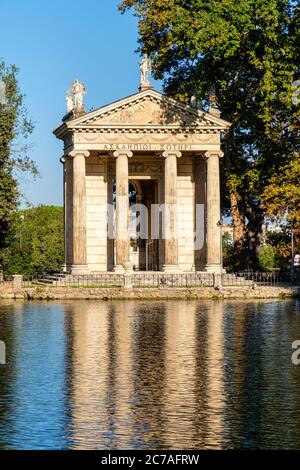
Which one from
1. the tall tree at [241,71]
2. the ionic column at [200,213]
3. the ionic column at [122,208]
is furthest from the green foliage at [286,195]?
the ionic column at [122,208]

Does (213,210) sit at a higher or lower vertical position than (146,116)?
lower

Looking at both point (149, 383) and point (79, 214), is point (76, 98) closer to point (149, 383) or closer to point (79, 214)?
point (79, 214)

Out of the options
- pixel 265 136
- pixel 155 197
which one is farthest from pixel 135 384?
pixel 155 197

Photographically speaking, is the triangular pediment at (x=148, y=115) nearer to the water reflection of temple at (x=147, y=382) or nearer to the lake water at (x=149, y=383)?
the lake water at (x=149, y=383)

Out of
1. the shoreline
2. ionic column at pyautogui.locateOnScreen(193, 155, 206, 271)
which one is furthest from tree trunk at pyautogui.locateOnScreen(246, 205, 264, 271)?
the shoreline

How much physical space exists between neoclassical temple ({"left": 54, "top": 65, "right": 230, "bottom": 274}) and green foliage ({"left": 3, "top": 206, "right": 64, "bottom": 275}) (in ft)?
116

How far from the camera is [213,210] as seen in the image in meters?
70.8

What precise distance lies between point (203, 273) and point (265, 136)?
9.44 metres

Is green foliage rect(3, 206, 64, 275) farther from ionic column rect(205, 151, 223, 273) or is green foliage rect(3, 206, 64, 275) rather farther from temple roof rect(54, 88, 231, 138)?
temple roof rect(54, 88, 231, 138)

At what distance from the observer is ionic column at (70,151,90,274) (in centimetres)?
6956

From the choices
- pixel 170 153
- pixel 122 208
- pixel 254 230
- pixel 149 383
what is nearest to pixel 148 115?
pixel 170 153

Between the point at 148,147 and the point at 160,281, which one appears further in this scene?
the point at 148,147

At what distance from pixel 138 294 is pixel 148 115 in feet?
47.4

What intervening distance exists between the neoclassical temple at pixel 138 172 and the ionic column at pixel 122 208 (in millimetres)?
60
